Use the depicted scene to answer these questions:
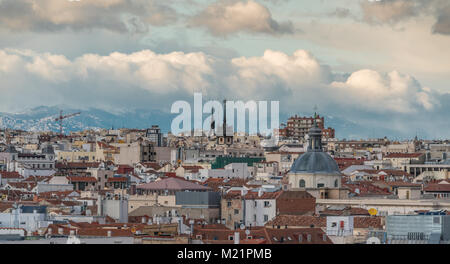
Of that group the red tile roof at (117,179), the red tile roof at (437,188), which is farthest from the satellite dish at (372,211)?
the red tile roof at (117,179)

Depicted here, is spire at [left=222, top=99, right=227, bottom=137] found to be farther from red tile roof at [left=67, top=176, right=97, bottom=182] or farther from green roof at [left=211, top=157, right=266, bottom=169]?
red tile roof at [left=67, top=176, right=97, bottom=182]

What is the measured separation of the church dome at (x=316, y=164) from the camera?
5938 cm

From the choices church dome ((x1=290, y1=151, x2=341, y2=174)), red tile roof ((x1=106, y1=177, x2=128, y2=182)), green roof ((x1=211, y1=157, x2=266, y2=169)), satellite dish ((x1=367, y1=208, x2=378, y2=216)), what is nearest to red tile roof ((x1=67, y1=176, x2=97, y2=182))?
red tile roof ((x1=106, y1=177, x2=128, y2=182))

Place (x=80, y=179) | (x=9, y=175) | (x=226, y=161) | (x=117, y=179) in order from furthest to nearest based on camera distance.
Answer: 1. (x=226, y=161)
2. (x=9, y=175)
3. (x=117, y=179)
4. (x=80, y=179)

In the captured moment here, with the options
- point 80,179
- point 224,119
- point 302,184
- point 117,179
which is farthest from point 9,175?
point 224,119

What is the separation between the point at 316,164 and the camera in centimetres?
5938

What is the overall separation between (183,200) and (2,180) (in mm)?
28973

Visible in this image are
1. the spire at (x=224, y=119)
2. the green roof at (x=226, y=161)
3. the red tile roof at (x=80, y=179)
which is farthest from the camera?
the spire at (x=224, y=119)

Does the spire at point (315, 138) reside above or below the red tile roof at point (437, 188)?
above

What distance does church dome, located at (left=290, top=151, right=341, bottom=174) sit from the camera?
195 ft

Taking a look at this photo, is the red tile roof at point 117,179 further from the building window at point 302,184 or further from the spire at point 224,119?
the spire at point 224,119

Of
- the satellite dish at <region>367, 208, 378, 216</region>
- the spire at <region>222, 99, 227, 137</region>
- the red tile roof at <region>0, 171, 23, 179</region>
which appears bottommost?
the satellite dish at <region>367, 208, 378, 216</region>

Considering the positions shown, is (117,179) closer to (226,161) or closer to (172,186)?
(226,161)
